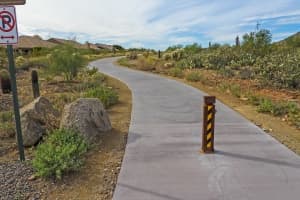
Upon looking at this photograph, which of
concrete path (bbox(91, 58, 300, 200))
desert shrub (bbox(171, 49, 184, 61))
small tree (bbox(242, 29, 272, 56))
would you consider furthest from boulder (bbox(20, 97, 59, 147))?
desert shrub (bbox(171, 49, 184, 61))

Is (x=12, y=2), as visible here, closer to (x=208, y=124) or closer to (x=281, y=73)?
(x=208, y=124)

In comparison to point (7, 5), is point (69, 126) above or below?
below

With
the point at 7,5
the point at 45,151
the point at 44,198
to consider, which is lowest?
the point at 44,198

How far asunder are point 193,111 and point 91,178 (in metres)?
4.89

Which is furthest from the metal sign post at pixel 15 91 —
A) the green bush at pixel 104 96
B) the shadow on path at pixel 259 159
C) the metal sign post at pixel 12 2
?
the green bush at pixel 104 96

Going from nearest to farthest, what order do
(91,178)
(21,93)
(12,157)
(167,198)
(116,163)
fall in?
(167,198), (91,178), (116,163), (12,157), (21,93)

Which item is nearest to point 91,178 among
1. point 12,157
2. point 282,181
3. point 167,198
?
point 167,198

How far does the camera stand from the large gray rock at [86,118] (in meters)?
6.28

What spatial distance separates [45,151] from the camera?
5090 mm

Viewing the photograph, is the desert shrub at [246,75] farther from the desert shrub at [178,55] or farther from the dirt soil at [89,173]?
the desert shrub at [178,55]

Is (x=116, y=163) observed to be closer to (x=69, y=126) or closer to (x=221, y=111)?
(x=69, y=126)

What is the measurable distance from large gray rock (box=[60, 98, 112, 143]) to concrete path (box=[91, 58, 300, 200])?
28.2 inches

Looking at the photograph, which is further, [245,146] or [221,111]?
[221,111]

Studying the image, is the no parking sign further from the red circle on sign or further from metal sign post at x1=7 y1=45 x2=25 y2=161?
metal sign post at x1=7 y1=45 x2=25 y2=161
